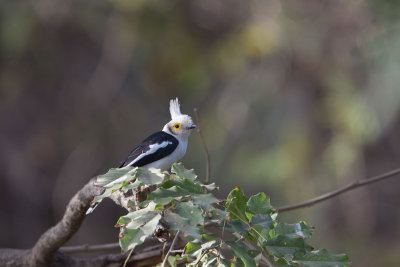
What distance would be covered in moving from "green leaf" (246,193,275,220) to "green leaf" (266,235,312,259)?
0.10 metres

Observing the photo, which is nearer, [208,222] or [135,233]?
[135,233]

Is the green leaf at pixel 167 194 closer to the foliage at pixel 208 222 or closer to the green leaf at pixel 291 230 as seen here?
the foliage at pixel 208 222

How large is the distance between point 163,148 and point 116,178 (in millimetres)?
2134

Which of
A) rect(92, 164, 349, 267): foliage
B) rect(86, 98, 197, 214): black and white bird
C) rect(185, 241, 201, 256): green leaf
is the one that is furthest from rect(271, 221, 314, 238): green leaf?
rect(86, 98, 197, 214): black and white bird

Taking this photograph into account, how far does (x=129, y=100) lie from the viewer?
10258mm

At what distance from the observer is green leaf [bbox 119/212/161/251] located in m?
1.88

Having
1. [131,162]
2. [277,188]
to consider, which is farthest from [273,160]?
[131,162]

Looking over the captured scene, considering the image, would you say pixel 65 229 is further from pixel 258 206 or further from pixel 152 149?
pixel 258 206

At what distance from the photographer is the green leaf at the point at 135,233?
1877 millimetres

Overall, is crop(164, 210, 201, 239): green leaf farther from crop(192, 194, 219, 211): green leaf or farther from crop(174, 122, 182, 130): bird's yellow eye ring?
crop(174, 122, 182, 130): bird's yellow eye ring

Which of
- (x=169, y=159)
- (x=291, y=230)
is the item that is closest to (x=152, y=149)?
(x=169, y=159)

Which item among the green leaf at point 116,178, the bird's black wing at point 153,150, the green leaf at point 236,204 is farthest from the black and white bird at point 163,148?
the green leaf at point 236,204

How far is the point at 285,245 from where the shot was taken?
2.03 meters

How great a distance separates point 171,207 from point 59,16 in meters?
7.97
